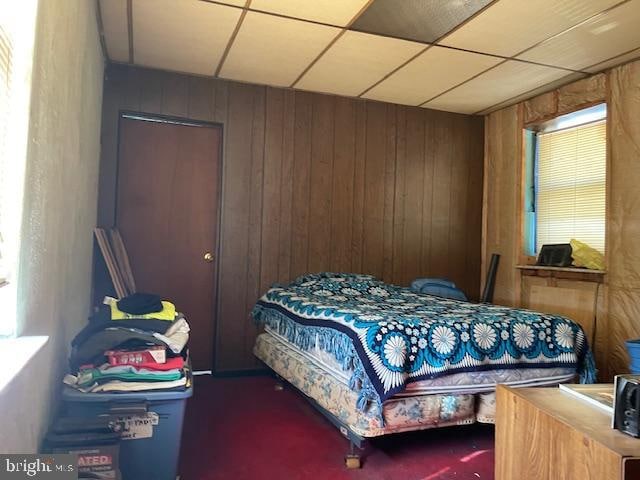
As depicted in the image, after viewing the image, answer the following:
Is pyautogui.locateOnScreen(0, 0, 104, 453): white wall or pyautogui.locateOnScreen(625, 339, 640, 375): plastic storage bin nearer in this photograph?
pyautogui.locateOnScreen(0, 0, 104, 453): white wall

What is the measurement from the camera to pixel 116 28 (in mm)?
2936

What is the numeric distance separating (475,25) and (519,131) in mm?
1725

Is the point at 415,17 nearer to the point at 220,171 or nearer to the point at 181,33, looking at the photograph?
the point at 181,33

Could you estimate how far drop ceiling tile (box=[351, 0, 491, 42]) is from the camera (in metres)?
2.56

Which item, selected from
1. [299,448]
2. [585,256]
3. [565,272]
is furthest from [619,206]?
[299,448]

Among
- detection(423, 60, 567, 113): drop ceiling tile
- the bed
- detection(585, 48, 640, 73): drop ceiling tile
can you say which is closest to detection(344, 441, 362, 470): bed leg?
the bed

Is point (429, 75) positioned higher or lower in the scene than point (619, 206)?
higher

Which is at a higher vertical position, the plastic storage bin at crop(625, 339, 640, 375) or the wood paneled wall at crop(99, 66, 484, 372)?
the wood paneled wall at crop(99, 66, 484, 372)

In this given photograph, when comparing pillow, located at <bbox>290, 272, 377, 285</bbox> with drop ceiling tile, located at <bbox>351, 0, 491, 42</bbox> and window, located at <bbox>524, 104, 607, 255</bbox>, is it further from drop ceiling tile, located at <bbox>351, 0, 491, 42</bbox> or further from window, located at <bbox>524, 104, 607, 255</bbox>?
drop ceiling tile, located at <bbox>351, 0, 491, 42</bbox>

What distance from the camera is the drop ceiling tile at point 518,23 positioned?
2537 millimetres

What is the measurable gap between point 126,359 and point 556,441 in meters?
1.50

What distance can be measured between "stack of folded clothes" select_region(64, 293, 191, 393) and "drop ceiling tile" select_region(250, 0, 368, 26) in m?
1.85

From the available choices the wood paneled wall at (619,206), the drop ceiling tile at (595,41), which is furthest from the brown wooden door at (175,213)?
the wood paneled wall at (619,206)

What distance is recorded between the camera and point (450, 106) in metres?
4.34
